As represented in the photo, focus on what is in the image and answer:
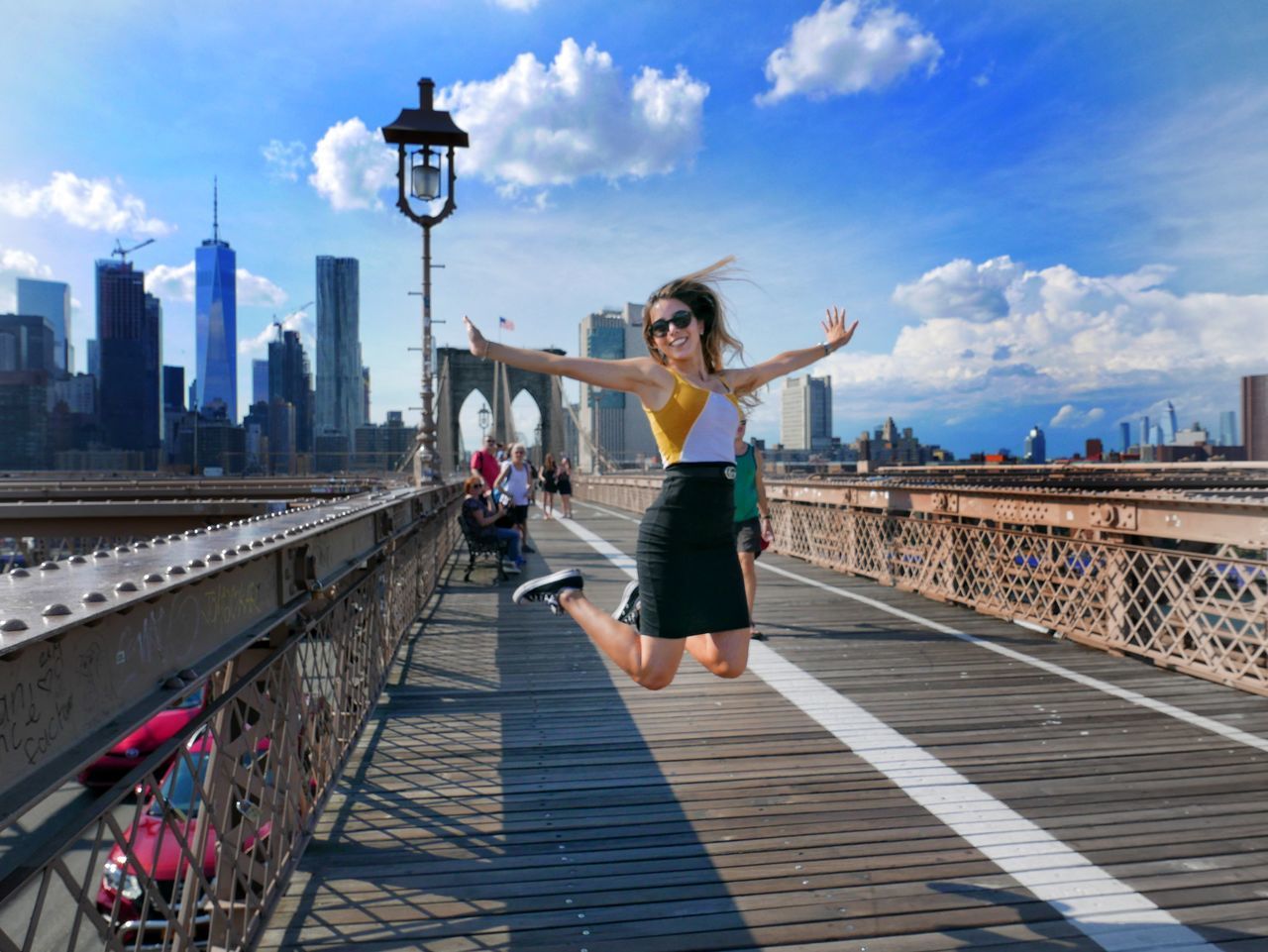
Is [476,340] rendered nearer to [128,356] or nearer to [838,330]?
[838,330]

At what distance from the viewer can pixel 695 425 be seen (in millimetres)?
3098

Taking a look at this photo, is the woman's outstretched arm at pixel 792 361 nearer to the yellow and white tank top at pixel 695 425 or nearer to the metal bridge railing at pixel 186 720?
the yellow and white tank top at pixel 695 425

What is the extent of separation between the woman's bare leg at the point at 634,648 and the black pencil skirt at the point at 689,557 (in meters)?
0.07

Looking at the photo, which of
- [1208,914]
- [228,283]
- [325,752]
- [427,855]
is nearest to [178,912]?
[427,855]

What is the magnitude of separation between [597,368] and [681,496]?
63 centimetres

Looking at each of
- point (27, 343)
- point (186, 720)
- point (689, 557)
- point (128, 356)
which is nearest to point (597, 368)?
point (689, 557)

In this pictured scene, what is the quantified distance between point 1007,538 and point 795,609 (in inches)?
81.2

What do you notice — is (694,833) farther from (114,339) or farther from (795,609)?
(114,339)

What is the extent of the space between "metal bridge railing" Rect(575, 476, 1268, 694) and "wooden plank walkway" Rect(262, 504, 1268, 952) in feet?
1.22

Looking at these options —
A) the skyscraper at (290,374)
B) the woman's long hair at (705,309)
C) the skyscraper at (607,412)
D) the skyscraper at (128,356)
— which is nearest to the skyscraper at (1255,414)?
the skyscraper at (607,412)

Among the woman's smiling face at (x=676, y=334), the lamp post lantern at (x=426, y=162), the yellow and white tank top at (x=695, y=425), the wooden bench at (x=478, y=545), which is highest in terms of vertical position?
the lamp post lantern at (x=426, y=162)

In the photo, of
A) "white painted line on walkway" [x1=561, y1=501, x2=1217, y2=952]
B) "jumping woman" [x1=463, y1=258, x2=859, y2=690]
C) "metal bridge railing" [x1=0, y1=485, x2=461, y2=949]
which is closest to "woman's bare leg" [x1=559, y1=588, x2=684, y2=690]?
"jumping woman" [x1=463, y1=258, x2=859, y2=690]

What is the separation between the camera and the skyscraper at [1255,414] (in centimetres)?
5175

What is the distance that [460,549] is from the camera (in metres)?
15.9
